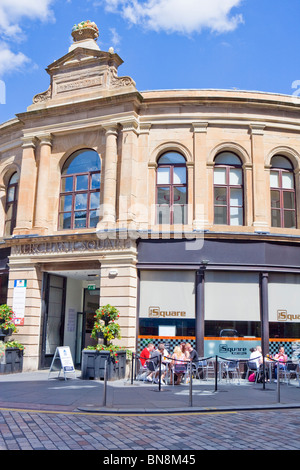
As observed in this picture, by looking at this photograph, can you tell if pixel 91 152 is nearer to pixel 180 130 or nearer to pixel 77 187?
pixel 77 187

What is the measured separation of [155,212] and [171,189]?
1209mm

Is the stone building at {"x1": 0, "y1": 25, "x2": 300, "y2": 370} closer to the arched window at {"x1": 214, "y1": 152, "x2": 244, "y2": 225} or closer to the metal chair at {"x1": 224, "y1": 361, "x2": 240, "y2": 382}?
the arched window at {"x1": 214, "y1": 152, "x2": 244, "y2": 225}

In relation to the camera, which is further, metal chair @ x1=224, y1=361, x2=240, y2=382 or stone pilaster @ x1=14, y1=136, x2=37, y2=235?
stone pilaster @ x1=14, y1=136, x2=37, y2=235

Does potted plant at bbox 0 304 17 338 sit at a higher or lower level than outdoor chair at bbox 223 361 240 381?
→ higher

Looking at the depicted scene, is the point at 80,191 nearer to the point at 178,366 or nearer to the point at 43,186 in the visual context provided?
the point at 43,186

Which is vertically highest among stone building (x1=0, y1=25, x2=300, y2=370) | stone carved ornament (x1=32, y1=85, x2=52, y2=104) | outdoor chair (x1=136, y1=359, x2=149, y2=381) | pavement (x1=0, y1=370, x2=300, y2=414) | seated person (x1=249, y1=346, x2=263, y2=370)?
stone carved ornament (x1=32, y1=85, x2=52, y2=104)

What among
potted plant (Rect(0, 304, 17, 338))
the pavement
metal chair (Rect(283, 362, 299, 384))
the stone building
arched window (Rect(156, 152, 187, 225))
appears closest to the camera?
the pavement

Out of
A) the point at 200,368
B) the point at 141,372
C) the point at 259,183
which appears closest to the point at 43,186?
the point at 141,372

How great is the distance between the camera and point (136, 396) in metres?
12.2

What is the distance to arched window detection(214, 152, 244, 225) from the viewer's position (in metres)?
18.9

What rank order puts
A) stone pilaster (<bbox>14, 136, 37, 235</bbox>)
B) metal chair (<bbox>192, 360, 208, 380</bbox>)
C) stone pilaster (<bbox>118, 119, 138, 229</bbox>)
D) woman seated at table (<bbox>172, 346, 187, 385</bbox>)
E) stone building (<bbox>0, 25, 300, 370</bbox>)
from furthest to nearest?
stone pilaster (<bbox>14, 136, 37, 235</bbox>), stone pilaster (<bbox>118, 119, 138, 229</bbox>), stone building (<bbox>0, 25, 300, 370</bbox>), metal chair (<bbox>192, 360, 208, 380</bbox>), woman seated at table (<bbox>172, 346, 187, 385</bbox>)

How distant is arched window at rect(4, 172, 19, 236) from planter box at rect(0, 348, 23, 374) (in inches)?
253

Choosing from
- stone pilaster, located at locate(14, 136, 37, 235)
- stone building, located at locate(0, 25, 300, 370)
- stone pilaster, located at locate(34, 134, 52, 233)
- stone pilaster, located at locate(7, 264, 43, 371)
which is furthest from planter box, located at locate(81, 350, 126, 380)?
stone pilaster, located at locate(14, 136, 37, 235)
